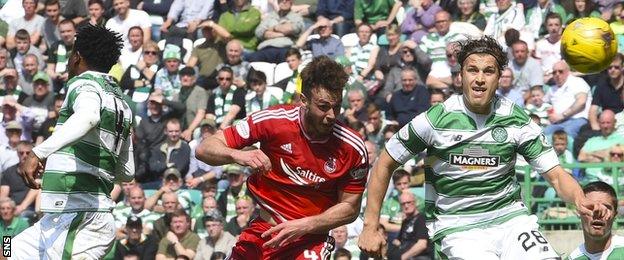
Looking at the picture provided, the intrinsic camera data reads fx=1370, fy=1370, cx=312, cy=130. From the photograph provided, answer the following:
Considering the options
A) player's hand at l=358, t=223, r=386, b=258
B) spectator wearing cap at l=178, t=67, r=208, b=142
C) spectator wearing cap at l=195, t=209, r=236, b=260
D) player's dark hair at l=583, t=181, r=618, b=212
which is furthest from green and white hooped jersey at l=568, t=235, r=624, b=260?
spectator wearing cap at l=178, t=67, r=208, b=142

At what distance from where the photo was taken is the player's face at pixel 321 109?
874cm

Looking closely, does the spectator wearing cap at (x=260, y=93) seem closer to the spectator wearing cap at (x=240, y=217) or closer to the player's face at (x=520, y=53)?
the spectator wearing cap at (x=240, y=217)

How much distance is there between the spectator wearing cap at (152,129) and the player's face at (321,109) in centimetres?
975

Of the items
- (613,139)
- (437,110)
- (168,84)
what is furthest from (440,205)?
(168,84)

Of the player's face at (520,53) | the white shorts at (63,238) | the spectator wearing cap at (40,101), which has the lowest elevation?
the spectator wearing cap at (40,101)

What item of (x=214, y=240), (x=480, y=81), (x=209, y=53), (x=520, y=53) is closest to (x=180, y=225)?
(x=214, y=240)

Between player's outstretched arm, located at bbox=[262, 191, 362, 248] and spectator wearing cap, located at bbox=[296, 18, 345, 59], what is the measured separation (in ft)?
34.9

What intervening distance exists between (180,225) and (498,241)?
8.30 meters

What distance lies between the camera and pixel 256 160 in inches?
325

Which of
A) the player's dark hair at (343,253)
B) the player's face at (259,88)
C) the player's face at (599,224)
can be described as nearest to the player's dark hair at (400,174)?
the player's dark hair at (343,253)

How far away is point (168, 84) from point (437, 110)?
11028 millimetres

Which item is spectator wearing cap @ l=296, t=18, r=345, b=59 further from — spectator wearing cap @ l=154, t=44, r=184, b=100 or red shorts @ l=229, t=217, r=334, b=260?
red shorts @ l=229, t=217, r=334, b=260

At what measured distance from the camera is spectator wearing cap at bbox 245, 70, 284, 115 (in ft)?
61.3

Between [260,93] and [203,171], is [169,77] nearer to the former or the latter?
[260,93]
